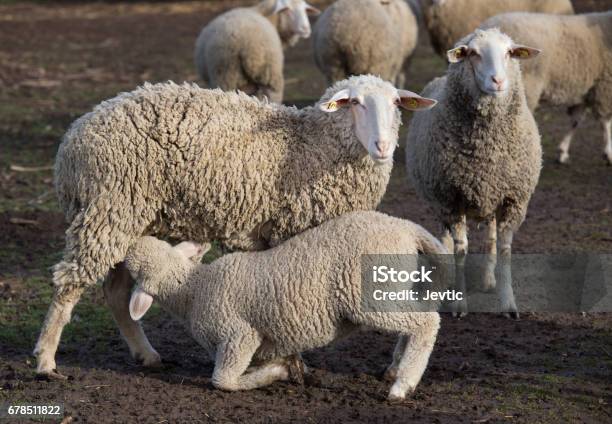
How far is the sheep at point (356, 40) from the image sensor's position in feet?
36.6

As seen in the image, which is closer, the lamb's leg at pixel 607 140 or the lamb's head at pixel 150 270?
the lamb's head at pixel 150 270

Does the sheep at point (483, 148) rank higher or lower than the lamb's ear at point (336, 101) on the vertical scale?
lower

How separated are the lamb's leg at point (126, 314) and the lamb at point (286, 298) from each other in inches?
12.1

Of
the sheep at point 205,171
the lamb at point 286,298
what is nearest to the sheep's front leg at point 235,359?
the lamb at point 286,298

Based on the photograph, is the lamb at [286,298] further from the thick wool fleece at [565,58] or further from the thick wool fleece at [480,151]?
the thick wool fleece at [565,58]

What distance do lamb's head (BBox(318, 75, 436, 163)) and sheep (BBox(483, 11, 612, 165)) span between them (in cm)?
446

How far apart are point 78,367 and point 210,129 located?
4.75 feet

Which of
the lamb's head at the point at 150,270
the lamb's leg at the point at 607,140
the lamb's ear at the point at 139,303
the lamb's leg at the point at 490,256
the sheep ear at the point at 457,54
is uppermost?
the sheep ear at the point at 457,54

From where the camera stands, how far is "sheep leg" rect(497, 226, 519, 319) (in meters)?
6.50

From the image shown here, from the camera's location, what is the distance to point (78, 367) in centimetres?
562

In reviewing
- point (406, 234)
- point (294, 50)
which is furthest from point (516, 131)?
point (294, 50)

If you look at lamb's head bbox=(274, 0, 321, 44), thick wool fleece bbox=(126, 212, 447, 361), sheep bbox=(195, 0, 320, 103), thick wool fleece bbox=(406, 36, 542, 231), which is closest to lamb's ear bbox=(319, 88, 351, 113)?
thick wool fleece bbox=(126, 212, 447, 361)

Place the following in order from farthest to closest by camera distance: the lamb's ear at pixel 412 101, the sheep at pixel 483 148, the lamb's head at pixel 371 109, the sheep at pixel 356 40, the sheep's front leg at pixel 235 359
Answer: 1. the sheep at pixel 356 40
2. the sheep at pixel 483 148
3. the lamb's ear at pixel 412 101
4. the lamb's head at pixel 371 109
5. the sheep's front leg at pixel 235 359

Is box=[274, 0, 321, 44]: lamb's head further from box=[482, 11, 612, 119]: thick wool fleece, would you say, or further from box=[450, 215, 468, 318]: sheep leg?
box=[450, 215, 468, 318]: sheep leg
